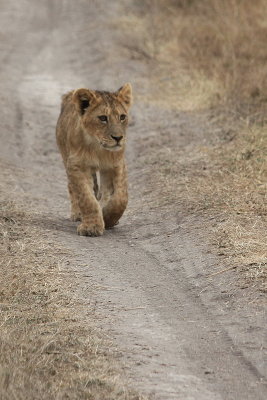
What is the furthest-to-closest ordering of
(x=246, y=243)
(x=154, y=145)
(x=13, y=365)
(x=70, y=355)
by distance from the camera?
(x=154, y=145) → (x=246, y=243) → (x=70, y=355) → (x=13, y=365)

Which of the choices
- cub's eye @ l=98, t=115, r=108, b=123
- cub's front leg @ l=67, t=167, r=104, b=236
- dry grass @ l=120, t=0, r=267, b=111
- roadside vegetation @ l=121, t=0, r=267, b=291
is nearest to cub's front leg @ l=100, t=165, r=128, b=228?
cub's front leg @ l=67, t=167, r=104, b=236

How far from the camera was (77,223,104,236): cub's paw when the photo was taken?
7922 millimetres

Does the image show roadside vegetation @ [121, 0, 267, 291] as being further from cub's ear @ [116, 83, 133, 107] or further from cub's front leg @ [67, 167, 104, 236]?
cub's ear @ [116, 83, 133, 107]

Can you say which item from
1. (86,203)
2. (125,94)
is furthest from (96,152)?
(125,94)

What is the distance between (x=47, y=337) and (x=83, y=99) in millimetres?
3204

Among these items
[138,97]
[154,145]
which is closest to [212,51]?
[138,97]

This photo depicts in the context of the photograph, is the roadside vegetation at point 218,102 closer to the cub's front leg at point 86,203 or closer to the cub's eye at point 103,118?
the cub's front leg at point 86,203

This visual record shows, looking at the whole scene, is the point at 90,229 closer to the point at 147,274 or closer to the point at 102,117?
the point at 102,117

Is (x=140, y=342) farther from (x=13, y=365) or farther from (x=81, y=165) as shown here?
(x=81, y=165)

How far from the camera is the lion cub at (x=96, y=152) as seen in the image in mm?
7762

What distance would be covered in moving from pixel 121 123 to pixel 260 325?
290cm

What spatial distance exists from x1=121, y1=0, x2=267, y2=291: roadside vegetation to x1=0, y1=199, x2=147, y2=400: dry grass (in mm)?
1322

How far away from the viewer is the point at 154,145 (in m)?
12.2

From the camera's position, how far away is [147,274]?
682 centimetres
